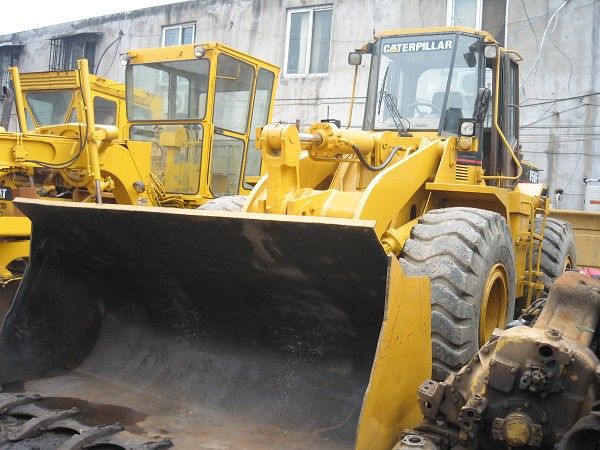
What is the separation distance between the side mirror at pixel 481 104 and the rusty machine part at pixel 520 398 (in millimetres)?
2773

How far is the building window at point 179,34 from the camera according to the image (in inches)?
664

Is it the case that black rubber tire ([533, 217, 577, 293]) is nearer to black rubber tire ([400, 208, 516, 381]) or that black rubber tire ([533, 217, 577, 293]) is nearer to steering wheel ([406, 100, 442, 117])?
steering wheel ([406, 100, 442, 117])

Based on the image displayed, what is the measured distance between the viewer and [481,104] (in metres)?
5.67

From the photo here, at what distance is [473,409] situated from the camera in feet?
9.75

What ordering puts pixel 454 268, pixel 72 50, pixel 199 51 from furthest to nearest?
pixel 72 50
pixel 199 51
pixel 454 268

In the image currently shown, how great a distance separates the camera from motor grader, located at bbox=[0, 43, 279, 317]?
23.5ft

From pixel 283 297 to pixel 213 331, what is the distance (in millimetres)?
678

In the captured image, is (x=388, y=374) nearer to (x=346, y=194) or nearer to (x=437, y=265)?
(x=437, y=265)

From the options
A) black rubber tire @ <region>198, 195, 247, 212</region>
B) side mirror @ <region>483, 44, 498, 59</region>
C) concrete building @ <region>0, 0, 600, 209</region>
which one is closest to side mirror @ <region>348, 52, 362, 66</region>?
side mirror @ <region>483, 44, 498, 59</region>

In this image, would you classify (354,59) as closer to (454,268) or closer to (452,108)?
(452,108)

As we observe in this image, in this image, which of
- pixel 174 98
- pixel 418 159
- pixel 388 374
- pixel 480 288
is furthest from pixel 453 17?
pixel 388 374

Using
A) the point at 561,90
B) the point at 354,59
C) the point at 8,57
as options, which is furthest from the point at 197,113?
the point at 8,57

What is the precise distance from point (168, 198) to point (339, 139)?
159 inches

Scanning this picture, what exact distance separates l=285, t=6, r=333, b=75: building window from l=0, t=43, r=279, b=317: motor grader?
5.97 meters
